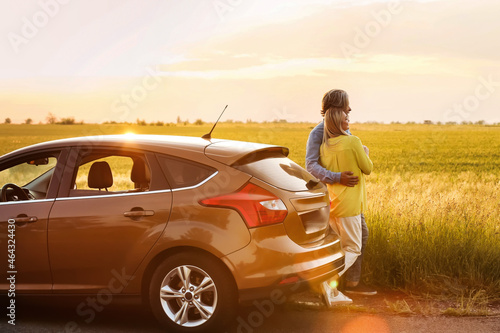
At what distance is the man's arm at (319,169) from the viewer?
6.13 m

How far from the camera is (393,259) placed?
679 cm

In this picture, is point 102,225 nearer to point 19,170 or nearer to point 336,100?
point 336,100

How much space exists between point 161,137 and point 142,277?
50.1 inches

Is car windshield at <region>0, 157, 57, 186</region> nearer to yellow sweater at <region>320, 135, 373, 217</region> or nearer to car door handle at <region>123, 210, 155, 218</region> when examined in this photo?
car door handle at <region>123, 210, 155, 218</region>

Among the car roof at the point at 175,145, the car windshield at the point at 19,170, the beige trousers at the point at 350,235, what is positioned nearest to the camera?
the car roof at the point at 175,145

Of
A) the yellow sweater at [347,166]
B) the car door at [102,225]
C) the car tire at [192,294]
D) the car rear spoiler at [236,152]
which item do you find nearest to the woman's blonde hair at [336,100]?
the yellow sweater at [347,166]

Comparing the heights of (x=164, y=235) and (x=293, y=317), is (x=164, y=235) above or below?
above

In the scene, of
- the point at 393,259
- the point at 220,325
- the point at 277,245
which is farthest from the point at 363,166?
the point at 220,325

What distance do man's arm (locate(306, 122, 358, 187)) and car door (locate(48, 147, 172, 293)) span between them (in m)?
1.84

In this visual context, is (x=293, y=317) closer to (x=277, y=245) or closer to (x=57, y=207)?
(x=277, y=245)

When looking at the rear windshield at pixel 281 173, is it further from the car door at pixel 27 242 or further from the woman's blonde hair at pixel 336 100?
the car door at pixel 27 242

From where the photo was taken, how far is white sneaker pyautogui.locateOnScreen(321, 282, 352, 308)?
5.74 m
